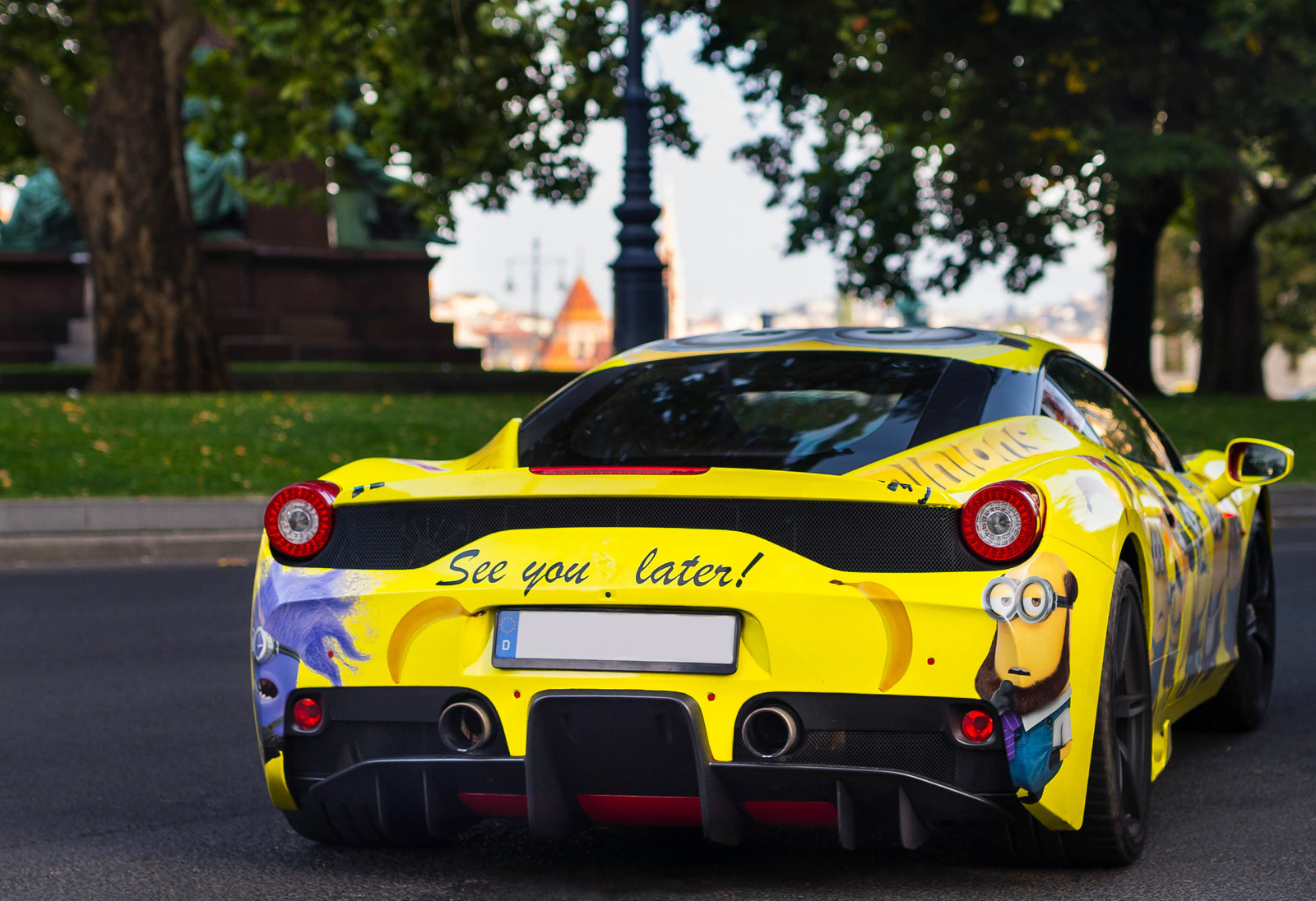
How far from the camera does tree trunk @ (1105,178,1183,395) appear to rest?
31.3 meters

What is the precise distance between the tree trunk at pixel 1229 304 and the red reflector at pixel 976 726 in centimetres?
3285

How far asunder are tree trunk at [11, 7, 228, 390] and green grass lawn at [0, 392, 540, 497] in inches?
33.1

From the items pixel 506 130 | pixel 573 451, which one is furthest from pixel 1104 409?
pixel 506 130

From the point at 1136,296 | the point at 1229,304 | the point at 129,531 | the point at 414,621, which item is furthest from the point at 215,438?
the point at 1229,304

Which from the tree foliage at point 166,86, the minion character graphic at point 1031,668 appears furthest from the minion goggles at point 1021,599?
the tree foliage at point 166,86

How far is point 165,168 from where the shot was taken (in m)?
19.8

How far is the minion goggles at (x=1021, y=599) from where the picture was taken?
3666 millimetres

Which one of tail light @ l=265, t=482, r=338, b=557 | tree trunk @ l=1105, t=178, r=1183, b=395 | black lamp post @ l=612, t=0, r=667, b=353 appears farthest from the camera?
tree trunk @ l=1105, t=178, r=1183, b=395

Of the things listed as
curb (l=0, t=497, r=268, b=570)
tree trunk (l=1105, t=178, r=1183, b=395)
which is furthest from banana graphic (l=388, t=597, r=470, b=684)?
tree trunk (l=1105, t=178, r=1183, b=395)

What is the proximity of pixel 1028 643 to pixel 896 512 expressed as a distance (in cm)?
38

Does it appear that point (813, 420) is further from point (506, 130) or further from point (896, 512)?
point (506, 130)

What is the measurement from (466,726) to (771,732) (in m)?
0.64

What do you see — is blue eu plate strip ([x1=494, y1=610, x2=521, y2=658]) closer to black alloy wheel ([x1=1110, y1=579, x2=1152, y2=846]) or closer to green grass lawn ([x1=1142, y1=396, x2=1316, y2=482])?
black alloy wheel ([x1=1110, y1=579, x2=1152, y2=846])

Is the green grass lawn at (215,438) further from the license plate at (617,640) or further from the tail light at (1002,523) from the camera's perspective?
the tail light at (1002,523)
